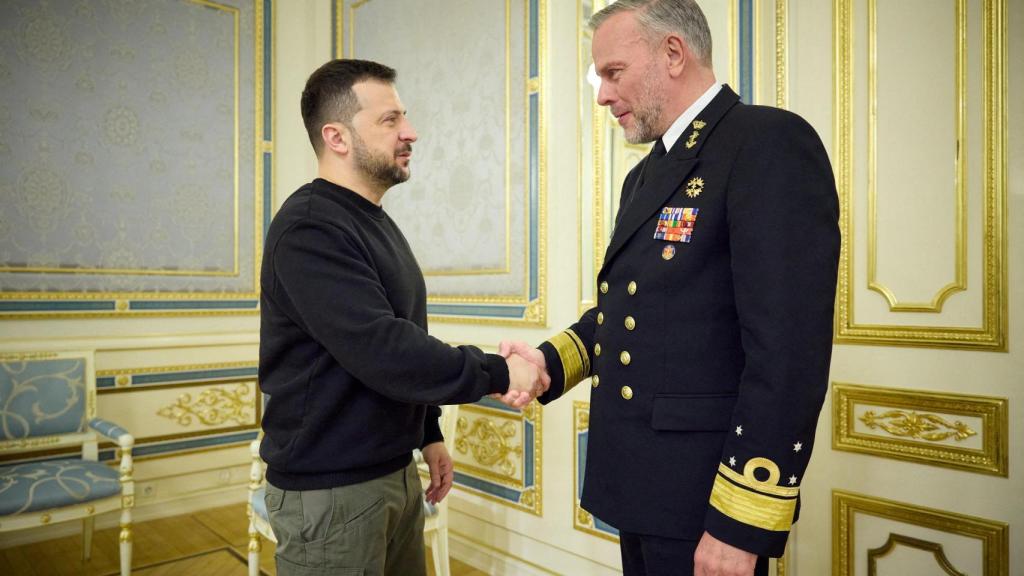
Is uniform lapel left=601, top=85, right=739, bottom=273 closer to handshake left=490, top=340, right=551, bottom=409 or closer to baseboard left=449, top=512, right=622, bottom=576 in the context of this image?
handshake left=490, top=340, right=551, bottom=409

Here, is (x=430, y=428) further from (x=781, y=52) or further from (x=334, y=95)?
(x=781, y=52)

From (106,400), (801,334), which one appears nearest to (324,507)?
(801,334)

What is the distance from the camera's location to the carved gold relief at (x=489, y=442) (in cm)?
296

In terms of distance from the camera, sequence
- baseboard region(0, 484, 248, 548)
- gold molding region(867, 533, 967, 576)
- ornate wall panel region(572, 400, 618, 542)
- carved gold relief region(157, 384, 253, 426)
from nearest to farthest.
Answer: gold molding region(867, 533, 967, 576), ornate wall panel region(572, 400, 618, 542), baseboard region(0, 484, 248, 548), carved gold relief region(157, 384, 253, 426)

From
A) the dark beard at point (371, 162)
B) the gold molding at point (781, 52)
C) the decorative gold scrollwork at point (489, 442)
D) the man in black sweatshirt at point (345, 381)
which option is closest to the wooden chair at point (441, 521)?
the decorative gold scrollwork at point (489, 442)

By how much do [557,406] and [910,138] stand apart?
5.16 feet

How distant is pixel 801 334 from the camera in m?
1.01

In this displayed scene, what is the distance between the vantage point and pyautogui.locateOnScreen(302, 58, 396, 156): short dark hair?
1.62 m

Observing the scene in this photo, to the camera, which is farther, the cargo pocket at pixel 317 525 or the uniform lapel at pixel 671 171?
the cargo pocket at pixel 317 525

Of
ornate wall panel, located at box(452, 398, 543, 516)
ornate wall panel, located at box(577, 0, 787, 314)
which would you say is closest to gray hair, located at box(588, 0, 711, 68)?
ornate wall panel, located at box(577, 0, 787, 314)

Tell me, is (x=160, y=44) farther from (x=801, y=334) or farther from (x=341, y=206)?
(x=801, y=334)

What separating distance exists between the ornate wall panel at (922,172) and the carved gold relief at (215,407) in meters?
3.23

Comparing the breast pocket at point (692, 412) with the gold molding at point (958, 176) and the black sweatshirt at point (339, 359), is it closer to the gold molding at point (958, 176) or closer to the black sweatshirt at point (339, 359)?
the black sweatshirt at point (339, 359)

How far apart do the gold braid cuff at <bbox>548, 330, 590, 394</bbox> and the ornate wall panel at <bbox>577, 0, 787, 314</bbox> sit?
0.95m
